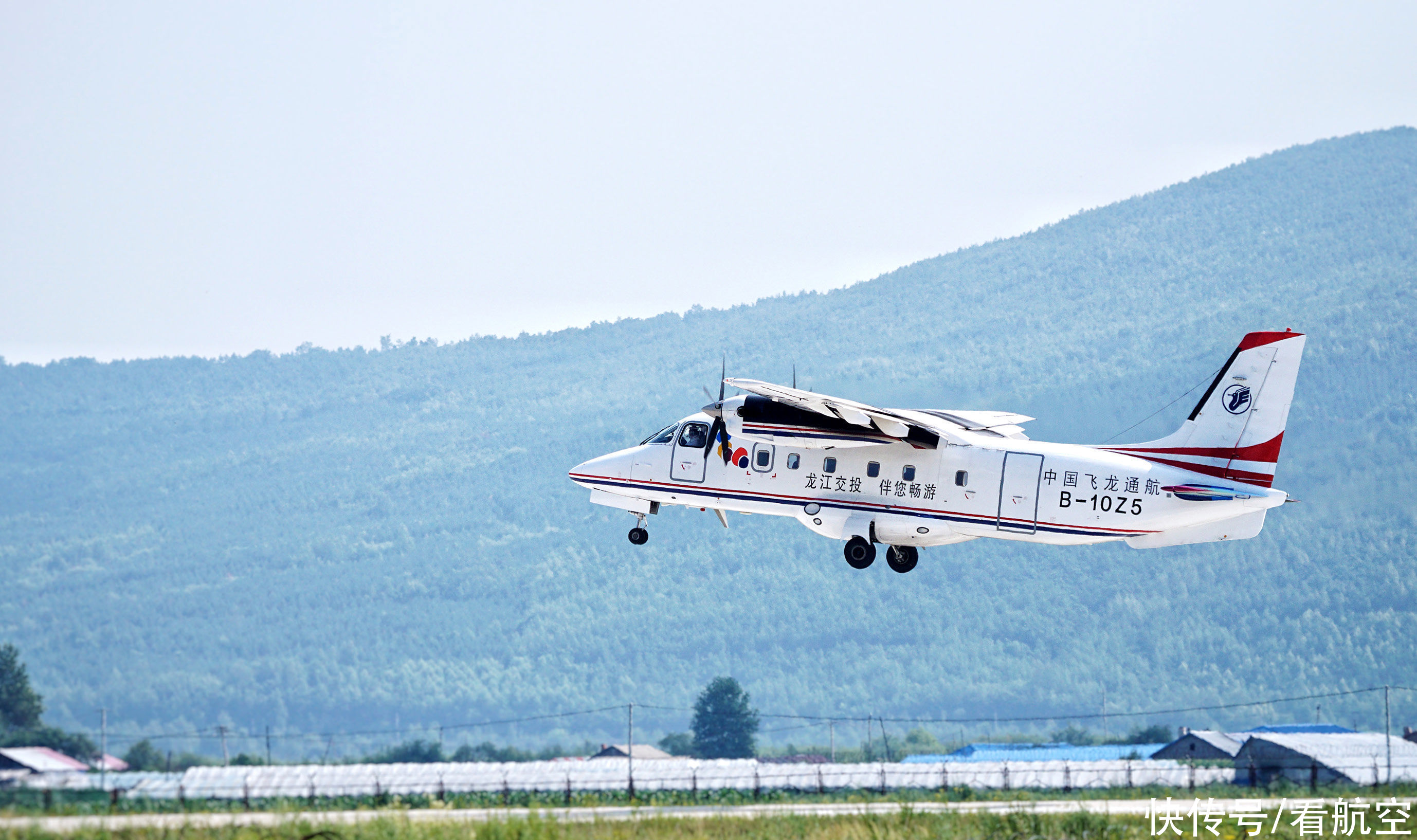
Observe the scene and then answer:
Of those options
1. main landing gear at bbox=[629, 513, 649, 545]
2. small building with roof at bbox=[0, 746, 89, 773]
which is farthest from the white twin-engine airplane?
small building with roof at bbox=[0, 746, 89, 773]

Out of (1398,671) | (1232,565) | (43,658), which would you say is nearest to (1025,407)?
(1232,565)

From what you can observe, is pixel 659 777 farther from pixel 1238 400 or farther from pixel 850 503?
pixel 1238 400

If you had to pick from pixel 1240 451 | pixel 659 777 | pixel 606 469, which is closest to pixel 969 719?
pixel 659 777

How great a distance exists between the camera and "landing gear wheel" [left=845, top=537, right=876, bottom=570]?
110 feet

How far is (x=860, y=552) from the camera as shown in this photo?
111 ft

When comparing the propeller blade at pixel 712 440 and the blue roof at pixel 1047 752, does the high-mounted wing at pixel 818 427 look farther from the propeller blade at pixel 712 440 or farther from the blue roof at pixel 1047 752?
the blue roof at pixel 1047 752

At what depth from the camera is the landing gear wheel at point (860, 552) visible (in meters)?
33.5

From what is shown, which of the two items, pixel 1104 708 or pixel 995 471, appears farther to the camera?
pixel 1104 708

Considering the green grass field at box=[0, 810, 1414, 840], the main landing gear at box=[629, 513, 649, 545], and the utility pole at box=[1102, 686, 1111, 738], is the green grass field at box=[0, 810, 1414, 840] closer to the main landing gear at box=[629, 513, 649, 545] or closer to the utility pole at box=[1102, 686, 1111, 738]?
the main landing gear at box=[629, 513, 649, 545]

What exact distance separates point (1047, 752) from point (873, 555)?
42061 millimetres

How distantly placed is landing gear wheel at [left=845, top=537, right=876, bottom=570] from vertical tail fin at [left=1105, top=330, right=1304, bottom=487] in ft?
18.1

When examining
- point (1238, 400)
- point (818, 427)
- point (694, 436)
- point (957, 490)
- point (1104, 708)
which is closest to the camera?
point (1238, 400)

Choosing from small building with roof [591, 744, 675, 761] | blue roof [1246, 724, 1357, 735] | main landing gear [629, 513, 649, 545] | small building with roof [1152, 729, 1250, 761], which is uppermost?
main landing gear [629, 513, 649, 545]

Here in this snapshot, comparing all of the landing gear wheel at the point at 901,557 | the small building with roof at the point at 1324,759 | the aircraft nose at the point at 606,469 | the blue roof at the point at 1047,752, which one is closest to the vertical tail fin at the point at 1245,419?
the landing gear wheel at the point at 901,557
